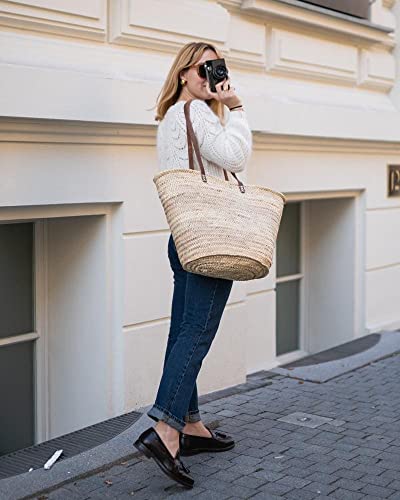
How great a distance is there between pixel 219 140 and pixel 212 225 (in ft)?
1.28

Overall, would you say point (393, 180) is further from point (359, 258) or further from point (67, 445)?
point (67, 445)

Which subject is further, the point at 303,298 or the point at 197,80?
the point at 303,298

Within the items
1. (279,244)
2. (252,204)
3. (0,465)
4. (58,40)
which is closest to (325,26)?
(279,244)

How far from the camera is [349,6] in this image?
293 inches

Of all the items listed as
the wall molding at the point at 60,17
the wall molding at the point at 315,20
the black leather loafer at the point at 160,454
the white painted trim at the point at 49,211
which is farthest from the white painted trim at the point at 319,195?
the black leather loafer at the point at 160,454

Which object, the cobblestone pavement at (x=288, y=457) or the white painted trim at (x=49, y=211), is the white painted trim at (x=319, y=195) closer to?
the cobblestone pavement at (x=288, y=457)

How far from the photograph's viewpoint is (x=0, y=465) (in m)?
4.40

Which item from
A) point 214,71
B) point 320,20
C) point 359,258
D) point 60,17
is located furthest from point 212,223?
point 359,258

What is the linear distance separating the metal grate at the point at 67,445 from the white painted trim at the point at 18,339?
0.63 meters

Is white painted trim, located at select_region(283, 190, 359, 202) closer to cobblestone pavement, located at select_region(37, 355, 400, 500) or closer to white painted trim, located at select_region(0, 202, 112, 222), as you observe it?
cobblestone pavement, located at select_region(37, 355, 400, 500)

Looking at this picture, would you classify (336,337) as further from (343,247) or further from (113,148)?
(113,148)

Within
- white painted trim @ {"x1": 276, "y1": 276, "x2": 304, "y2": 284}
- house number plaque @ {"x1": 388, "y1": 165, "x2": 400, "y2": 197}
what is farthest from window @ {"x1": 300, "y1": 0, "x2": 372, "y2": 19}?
white painted trim @ {"x1": 276, "y1": 276, "x2": 304, "y2": 284}

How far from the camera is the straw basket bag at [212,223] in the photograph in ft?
12.7

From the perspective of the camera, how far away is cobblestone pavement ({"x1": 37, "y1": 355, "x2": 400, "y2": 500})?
4074 mm
